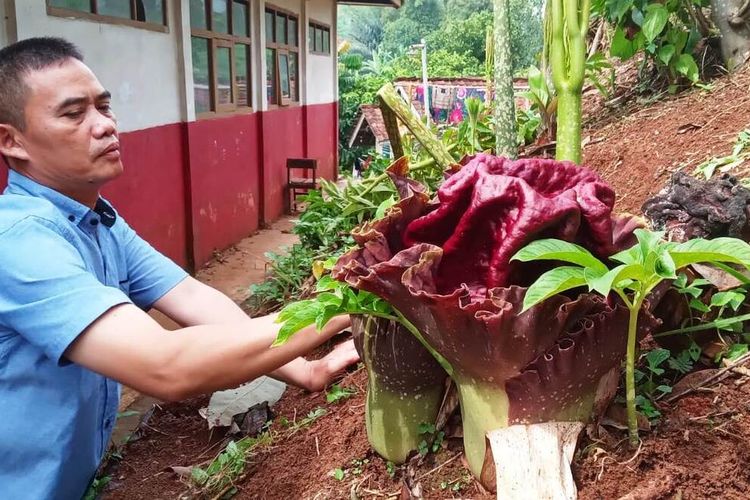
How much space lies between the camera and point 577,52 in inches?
80.5

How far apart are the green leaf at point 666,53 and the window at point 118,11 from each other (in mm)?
4101

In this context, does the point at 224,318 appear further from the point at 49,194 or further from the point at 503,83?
the point at 503,83

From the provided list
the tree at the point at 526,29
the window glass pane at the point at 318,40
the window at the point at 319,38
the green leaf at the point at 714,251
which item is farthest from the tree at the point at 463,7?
the green leaf at the point at 714,251

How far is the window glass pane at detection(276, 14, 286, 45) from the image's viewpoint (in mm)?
10492

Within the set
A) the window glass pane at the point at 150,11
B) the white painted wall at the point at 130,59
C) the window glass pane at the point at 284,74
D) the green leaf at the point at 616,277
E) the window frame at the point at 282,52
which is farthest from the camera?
the window glass pane at the point at 284,74

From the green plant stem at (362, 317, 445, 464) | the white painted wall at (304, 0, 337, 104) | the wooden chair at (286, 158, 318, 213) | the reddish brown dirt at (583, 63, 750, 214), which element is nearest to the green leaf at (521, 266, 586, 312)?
the green plant stem at (362, 317, 445, 464)

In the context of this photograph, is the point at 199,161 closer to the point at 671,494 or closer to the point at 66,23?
the point at 66,23

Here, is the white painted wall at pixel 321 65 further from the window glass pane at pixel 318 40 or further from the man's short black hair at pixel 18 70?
the man's short black hair at pixel 18 70

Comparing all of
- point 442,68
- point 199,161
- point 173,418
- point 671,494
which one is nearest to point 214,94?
point 199,161

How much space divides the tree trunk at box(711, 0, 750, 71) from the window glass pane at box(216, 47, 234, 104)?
5.71 m

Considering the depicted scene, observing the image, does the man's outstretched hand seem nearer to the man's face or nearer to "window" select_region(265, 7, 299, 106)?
the man's face

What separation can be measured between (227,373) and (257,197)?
8467 mm

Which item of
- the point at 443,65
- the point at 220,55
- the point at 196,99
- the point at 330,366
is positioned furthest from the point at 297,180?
the point at 443,65

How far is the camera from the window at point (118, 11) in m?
5.08
